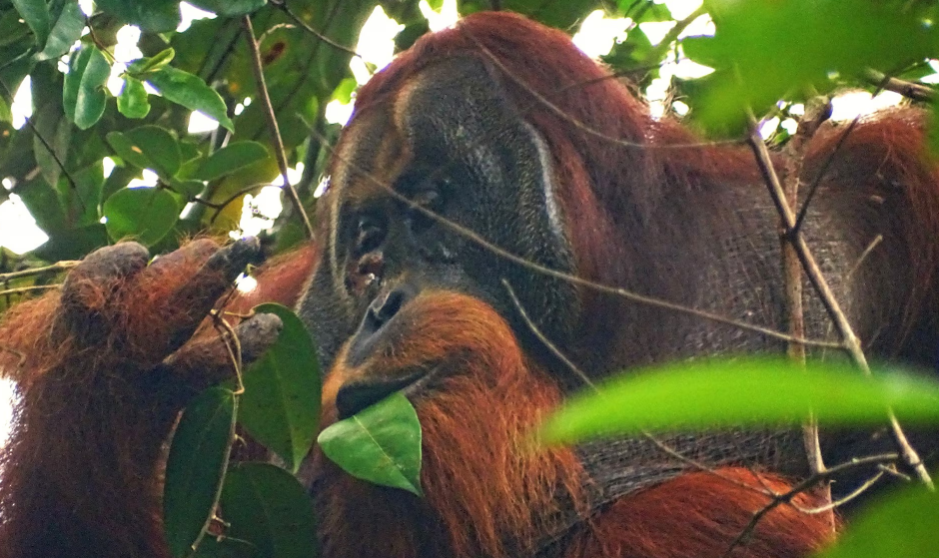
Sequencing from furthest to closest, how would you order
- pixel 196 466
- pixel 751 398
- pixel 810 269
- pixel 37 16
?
1. pixel 37 16
2. pixel 196 466
3. pixel 810 269
4. pixel 751 398

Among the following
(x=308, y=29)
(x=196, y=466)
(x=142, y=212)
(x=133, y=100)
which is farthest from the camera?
(x=308, y=29)

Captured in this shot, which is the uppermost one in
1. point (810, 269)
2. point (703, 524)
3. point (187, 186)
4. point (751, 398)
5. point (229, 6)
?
point (229, 6)

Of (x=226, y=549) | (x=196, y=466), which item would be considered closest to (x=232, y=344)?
(x=196, y=466)

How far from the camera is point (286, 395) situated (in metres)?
2.18

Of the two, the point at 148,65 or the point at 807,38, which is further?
the point at 148,65

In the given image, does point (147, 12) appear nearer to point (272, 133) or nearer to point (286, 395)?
point (272, 133)

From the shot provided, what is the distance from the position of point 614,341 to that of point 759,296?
366 millimetres

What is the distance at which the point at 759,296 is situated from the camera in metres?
2.61

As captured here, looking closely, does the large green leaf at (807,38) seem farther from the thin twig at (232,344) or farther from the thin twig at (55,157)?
the thin twig at (55,157)

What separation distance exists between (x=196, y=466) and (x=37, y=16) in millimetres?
1069

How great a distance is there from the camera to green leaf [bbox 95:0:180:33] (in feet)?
8.27

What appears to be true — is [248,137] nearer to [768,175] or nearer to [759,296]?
[759,296]

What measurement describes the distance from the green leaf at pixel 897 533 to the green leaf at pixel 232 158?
2828 mm

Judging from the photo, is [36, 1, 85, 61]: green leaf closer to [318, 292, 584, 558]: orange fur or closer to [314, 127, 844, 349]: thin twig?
[314, 127, 844, 349]: thin twig
